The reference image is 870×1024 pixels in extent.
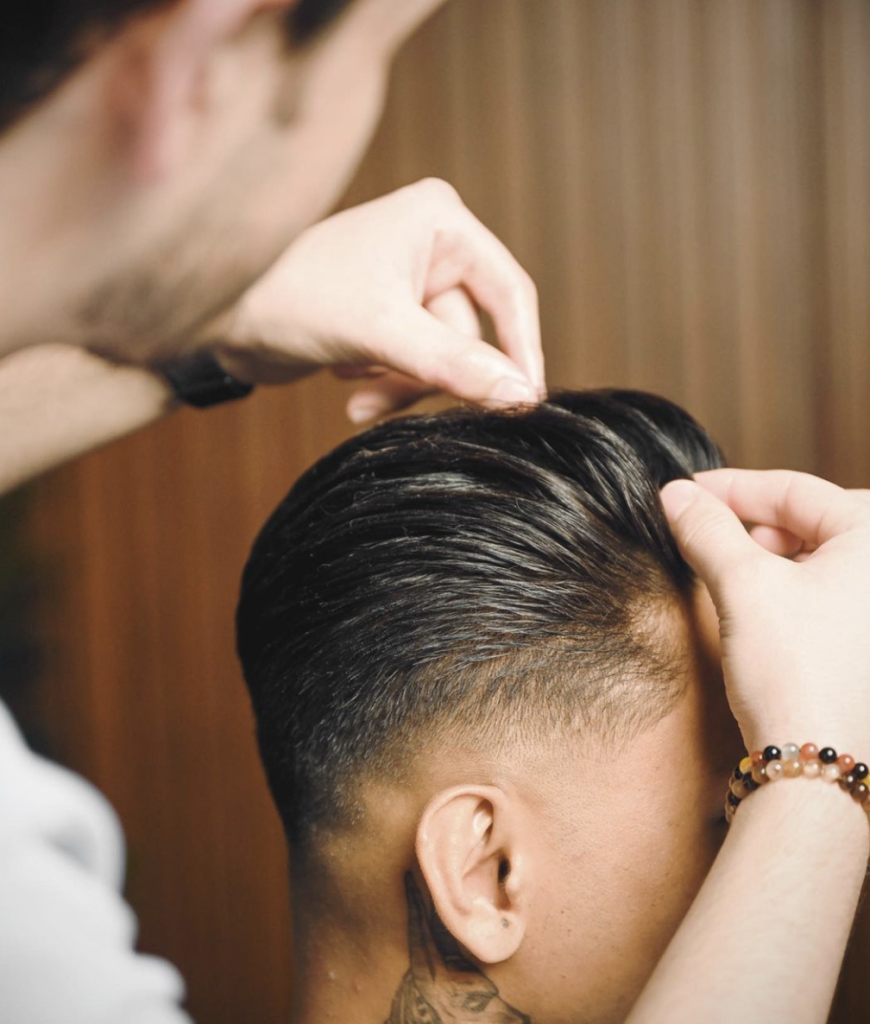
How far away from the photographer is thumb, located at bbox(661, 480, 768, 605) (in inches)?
28.0

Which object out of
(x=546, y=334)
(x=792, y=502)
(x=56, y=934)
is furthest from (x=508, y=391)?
(x=546, y=334)

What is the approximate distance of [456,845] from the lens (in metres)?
0.78

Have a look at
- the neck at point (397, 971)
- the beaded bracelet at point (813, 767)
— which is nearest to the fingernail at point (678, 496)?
the beaded bracelet at point (813, 767)

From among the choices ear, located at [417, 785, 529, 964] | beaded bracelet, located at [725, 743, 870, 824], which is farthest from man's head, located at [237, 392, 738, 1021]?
beaded bracelet, located at [725, 743, 870, 824]

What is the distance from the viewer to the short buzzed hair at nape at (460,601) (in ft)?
2.74

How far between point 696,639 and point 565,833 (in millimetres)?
229

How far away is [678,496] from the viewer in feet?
2.82

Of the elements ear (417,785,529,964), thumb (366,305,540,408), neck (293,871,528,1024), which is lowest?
neck (293,871,528,1024)

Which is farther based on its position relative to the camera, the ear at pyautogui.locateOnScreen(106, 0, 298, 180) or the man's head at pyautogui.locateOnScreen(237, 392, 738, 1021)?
the man's head at pyautogui.locateOnScreen(237, 392, 738, 1021)

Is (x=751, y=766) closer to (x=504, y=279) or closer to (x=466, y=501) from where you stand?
(x=466, y=501)

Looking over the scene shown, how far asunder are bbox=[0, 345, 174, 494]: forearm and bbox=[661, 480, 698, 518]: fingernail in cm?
48

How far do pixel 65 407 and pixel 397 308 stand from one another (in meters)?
0.30

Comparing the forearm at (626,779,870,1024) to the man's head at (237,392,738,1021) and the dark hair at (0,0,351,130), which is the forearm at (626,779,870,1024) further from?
the dark hair at (0,0,351,130)

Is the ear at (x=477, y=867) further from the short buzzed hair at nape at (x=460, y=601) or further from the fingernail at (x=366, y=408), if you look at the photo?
the fingernail at (x=366, y=408)
